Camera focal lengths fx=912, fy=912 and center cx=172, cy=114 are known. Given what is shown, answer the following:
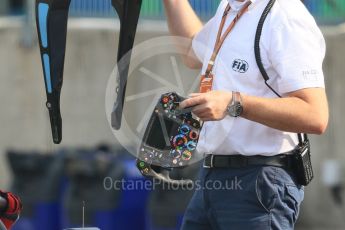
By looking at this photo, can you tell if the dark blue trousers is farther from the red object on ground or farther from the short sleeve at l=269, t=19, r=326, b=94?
the red object on ground

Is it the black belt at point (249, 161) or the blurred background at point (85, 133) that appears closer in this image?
the black belt at point (249, 161)

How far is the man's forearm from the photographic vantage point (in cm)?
346

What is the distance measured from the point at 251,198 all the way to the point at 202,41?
918mm

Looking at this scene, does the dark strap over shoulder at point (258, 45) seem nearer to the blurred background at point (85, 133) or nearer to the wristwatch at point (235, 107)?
the wristwatch at point (235, 107)

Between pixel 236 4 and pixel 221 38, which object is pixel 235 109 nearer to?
pixel 221 38

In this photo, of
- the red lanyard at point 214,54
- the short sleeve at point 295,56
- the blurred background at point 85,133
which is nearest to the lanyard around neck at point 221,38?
the red lanyard at point 214,54

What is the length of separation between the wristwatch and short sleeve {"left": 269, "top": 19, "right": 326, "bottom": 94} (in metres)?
0.23

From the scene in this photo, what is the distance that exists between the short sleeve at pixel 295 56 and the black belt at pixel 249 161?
11.4 inches

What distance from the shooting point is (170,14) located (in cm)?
438

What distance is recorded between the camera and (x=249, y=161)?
371 centimetres

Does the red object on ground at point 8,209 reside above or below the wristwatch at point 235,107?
below

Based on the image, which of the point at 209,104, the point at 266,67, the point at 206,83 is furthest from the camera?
the point at 206,83

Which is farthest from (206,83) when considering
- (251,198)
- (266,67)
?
(251,198)

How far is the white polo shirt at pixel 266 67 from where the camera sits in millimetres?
3557
